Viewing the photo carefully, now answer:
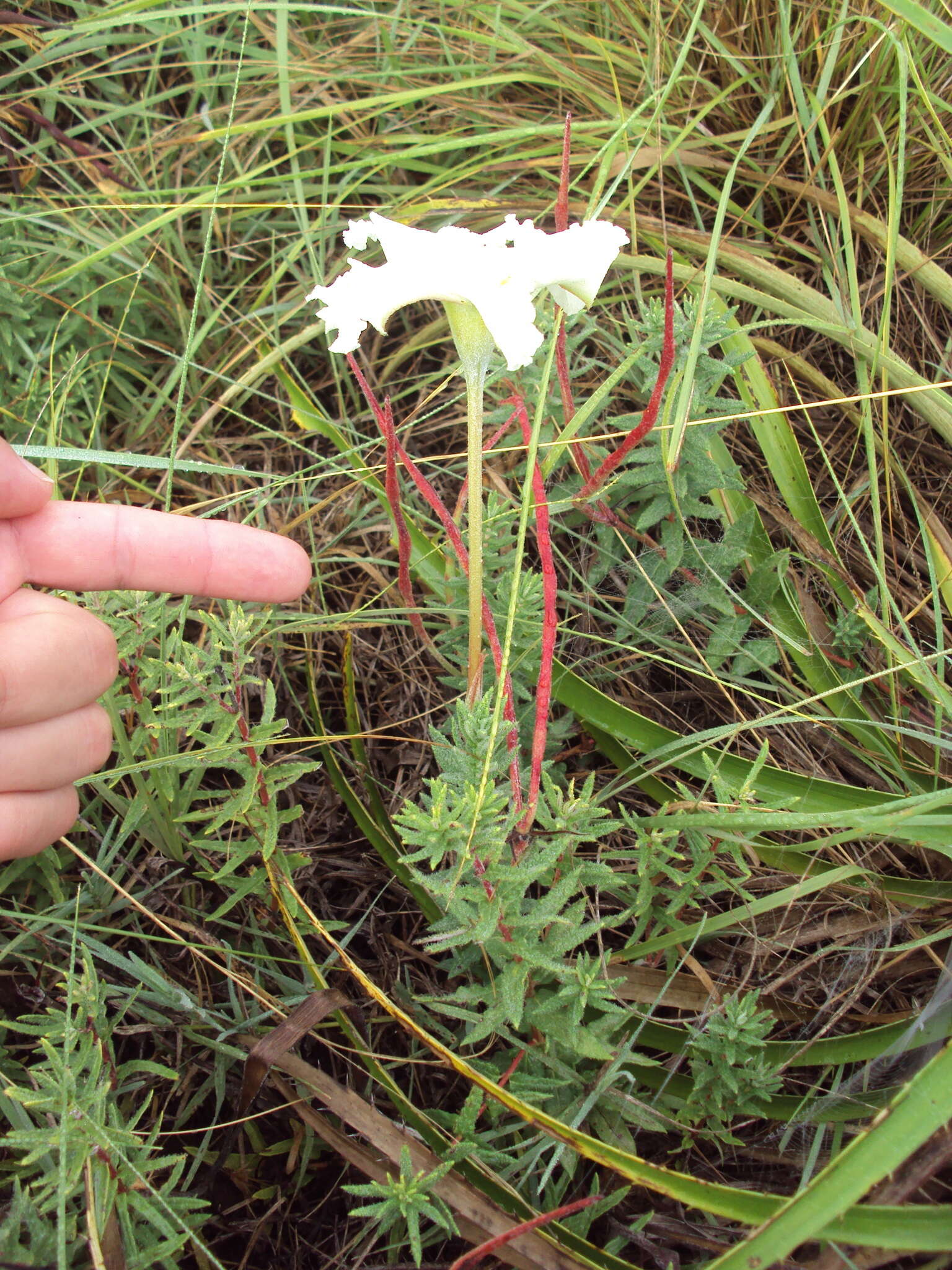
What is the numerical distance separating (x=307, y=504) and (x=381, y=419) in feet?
2.47

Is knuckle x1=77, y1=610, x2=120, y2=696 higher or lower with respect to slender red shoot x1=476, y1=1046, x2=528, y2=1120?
higher

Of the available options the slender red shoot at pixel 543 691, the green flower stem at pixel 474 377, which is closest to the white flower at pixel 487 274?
the green flower stem at pixel 474 377

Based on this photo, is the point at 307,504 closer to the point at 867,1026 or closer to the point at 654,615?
the point at 654,615

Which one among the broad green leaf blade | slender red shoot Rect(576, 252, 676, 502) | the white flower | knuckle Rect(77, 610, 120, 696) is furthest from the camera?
knuckle Rect(77, 610, 120, 696)

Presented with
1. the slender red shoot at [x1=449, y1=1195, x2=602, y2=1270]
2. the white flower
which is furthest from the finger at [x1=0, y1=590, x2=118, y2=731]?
the slender red shoot at [x1=449, y1=1195, x2=602, y2=1270]

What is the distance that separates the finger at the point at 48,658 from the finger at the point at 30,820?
0.41 feet

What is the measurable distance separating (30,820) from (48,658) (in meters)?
0.26

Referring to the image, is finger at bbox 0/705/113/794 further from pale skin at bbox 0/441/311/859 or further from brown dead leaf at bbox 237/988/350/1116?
brown dead leaf at bbox 237/988/350/1116

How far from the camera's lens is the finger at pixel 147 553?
4.81 ft

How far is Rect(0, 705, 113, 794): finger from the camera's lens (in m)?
1.34

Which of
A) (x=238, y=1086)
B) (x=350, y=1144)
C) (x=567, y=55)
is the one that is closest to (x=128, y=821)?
(x=238, y=1086)

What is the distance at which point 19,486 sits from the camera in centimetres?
139

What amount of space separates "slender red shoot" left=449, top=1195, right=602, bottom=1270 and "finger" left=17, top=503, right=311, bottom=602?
3.33 ft

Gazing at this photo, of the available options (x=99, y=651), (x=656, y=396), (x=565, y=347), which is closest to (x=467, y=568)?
(x=656, y=396)
